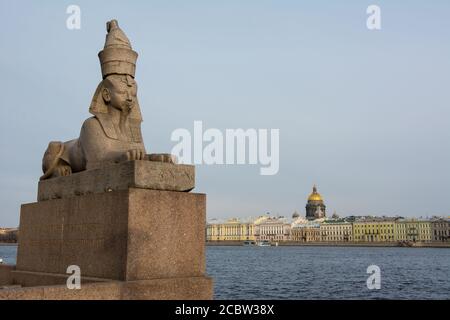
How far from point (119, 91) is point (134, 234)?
154 cm

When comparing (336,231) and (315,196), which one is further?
(315,196)

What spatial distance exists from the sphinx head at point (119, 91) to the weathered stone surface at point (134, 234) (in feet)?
3.17

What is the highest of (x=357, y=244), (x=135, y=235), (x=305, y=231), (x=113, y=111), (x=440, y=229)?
(x=113, y=111)

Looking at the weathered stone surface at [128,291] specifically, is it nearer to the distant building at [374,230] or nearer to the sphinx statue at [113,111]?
the sphinx statue at [113,111]

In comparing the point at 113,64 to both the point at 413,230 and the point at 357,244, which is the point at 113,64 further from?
the point at 413,230

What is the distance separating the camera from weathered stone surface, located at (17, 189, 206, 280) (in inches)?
142

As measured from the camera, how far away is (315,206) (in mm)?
114938

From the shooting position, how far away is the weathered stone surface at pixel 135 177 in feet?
12.3

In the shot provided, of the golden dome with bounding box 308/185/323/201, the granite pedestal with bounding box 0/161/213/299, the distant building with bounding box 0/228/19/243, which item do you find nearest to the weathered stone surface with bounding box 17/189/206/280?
the granite pedestal with bounding box 0/161/213/299

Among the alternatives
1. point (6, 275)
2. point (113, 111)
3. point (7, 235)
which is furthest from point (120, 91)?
point (7, 235)

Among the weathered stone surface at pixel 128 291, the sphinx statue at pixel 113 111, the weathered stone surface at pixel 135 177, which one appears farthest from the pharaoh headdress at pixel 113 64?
the weathered stone surface at pixel 128 291

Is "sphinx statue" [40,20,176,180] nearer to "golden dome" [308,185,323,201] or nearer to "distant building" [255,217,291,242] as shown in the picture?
"distant building" [255,217,291,242]

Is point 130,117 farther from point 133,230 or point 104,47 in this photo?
point 133,230
